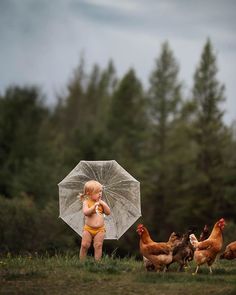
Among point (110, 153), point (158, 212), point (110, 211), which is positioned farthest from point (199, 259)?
point (158, 212)

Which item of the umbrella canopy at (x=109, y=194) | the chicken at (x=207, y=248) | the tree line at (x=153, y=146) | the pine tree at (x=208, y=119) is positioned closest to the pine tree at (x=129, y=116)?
the tree line at (x=153, y=146)

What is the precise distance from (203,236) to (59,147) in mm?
57496

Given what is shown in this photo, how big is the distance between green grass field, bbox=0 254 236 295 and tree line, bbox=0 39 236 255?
3560 cm

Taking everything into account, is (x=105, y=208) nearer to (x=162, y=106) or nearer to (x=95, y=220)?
(x=95, y=220)

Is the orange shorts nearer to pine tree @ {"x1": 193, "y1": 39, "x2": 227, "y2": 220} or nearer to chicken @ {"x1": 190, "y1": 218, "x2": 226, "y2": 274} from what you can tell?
chicken @ {"x1": 190, "y1": 218, "x2": 226, "y2": 274}

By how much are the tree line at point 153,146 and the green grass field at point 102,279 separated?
35597 mm

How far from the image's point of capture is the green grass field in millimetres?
11242

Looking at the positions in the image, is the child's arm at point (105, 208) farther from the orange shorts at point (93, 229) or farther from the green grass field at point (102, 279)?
the green grass field at point (102, 279)

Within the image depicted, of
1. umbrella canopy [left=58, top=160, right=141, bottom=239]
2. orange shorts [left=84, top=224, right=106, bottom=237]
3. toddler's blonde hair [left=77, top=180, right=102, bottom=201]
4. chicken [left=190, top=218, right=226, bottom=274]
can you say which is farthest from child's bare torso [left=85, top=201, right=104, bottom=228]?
chicken [left=190, top=218, right=226, bottom=274]

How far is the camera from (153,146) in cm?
7331

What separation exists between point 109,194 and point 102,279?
3509 millimetres

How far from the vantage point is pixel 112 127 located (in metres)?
76.2

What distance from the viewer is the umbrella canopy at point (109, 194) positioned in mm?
15234

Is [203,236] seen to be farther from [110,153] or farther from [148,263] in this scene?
[110,153]
